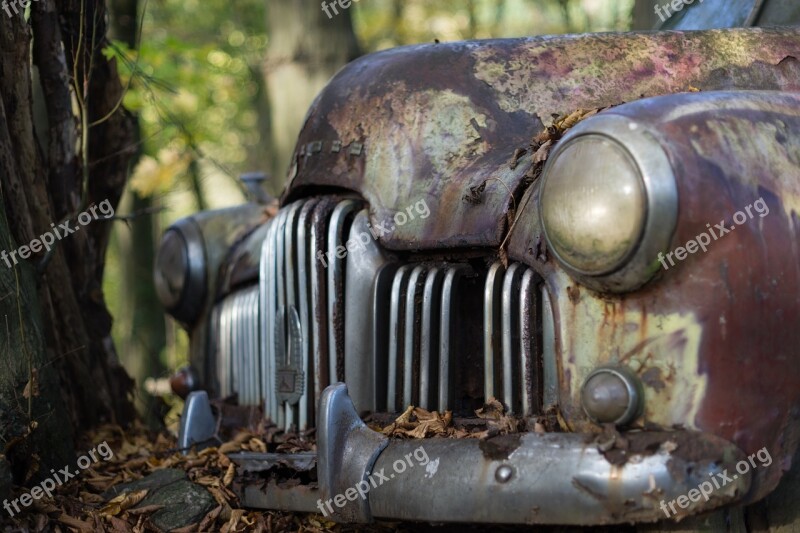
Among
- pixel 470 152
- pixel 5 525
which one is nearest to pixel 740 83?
pixel 470 152

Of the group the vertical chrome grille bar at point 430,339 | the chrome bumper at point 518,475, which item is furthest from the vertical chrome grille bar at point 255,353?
the chrome bumper at point 518,475

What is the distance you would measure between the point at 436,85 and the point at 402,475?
4.76ft

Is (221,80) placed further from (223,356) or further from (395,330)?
(395,330)

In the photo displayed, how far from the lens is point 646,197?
2.40m

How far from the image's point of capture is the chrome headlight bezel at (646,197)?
7.89 ft

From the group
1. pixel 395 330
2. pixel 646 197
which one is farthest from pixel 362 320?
pixel 646 197

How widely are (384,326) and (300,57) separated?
5296mm

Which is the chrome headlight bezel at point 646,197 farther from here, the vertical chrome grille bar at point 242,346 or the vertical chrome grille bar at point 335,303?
the vertical chrome grille bar at point 242,346

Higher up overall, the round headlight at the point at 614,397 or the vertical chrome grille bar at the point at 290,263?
the vertical chrome grille bar at the point at 290,263

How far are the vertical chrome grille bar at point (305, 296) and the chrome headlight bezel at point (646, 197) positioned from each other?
3.89 ft

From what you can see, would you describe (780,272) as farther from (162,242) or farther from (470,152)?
(162,242)

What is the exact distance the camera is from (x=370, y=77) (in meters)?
3.79

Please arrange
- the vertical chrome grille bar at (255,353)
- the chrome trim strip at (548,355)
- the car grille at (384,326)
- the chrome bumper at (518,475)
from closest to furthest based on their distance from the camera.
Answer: the chrome bumper at (518,475) → the chrome trim strip at (548,355) → the car grille at (384,326) → the vertical chrome grille bar at (255,353)

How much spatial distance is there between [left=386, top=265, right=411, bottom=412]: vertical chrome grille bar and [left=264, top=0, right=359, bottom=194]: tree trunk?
16.8 ft
